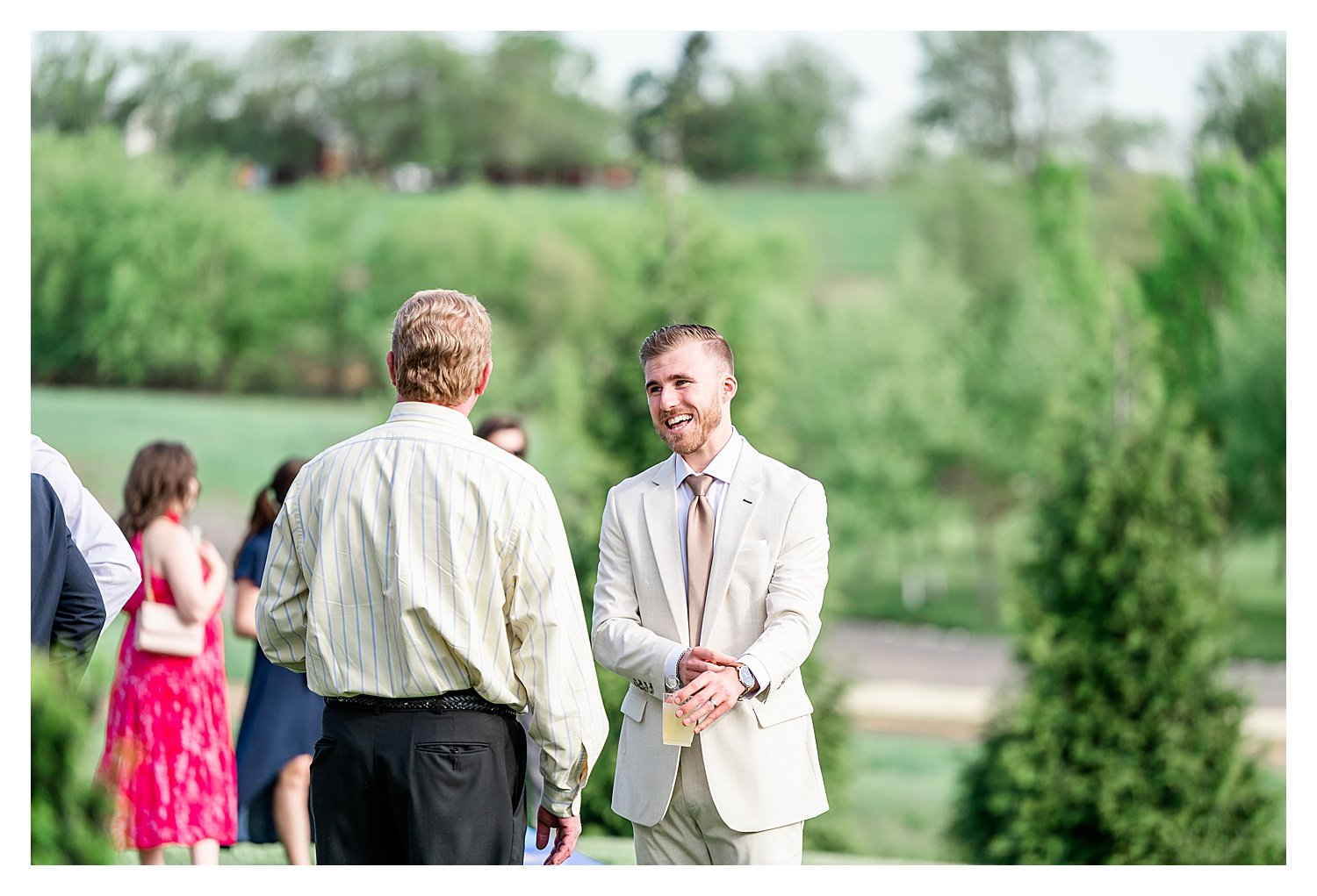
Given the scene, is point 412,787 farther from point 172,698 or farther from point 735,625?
point 172,698

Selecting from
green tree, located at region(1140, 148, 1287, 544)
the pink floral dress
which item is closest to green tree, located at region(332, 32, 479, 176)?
green tree, located at region(1140, 148, 1287, 544)

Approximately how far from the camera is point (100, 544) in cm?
422

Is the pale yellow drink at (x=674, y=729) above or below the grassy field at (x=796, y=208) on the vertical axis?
below

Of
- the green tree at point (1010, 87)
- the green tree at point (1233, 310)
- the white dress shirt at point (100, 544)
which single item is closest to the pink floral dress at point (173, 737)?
the white dress shirt at point (100, 544)

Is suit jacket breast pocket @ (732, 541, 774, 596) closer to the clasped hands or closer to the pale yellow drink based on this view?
the clasped hands

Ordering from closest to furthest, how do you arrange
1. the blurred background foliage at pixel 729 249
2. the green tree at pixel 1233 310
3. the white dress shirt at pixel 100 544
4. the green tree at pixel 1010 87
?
the white dress shirt at pixel 100 544, the green tree at pixel 1233 310, the blurred background foliage at pixel 729 249, the green tree at pixel 1010 87

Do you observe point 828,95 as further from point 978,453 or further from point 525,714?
point 525,714

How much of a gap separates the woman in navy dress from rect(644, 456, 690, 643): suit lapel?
8.18ft

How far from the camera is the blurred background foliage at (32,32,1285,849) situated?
23562mm

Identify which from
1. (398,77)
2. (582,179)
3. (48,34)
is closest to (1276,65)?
(582,179)

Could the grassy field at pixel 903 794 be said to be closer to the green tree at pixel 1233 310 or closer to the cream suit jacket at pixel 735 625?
the green tree at pixel 1233 310

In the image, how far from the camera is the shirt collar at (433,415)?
3168 millimetres

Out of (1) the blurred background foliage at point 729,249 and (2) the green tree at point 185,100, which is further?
(2) the green tree at point 185,100

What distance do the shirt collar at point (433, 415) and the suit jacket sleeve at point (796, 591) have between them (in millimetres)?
971
